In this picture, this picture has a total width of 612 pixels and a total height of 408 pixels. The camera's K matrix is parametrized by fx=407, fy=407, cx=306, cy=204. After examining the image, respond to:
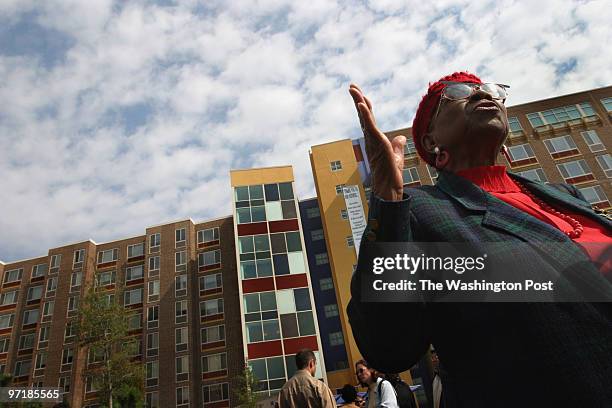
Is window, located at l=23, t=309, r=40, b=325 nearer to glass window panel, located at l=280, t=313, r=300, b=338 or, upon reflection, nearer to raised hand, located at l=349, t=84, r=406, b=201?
glass window panel, located at l=280, t=313, r=300, b=338

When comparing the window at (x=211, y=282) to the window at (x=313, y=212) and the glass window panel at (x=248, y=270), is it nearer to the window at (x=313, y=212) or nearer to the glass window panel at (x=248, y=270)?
the glass window panel at (x=248, y=270)

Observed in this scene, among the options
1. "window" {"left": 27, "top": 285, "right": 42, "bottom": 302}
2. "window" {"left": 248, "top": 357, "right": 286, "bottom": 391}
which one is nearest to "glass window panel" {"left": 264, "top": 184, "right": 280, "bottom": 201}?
"window" {"left": 248, "top": 357, "right": 286, "bottom": 391}

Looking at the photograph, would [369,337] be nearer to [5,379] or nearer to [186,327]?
[5,379]

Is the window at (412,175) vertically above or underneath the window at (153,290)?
above

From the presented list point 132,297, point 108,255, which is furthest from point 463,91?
point 108,255

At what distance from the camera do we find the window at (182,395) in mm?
30391

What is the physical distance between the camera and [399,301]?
121 centimetres

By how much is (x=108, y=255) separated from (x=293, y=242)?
19.3 m

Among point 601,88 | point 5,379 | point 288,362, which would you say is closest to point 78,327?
point 5,379

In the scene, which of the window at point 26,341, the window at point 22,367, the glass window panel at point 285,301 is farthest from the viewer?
the window at point 26,341

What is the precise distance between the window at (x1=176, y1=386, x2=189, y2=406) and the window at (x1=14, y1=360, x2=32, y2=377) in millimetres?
14224

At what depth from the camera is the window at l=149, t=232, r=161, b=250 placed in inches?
1455

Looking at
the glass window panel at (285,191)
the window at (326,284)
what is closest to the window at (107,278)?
the glass window panel at (285,191)

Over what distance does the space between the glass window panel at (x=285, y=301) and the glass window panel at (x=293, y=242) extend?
3.40 m
